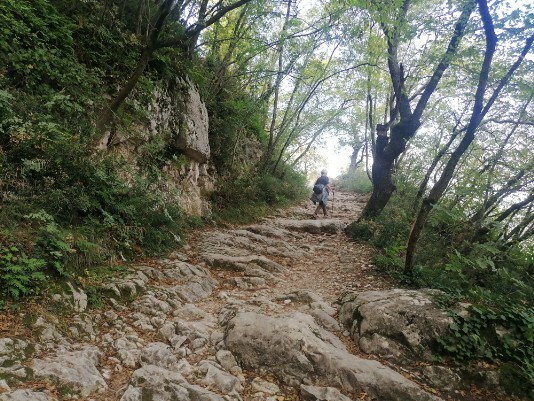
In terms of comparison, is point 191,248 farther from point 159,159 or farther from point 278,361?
point 278,361

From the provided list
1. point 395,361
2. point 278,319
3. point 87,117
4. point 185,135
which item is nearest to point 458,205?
point 395,361

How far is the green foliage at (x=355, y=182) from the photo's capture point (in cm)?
2238

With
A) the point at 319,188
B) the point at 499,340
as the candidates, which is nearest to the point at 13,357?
the point at 499,340

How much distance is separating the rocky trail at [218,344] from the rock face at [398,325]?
14 mm

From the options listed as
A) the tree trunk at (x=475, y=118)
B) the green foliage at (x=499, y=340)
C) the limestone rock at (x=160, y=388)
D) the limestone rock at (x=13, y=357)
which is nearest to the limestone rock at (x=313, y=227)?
the tree trunk at (x=475, y=118)

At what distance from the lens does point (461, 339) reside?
13.2ft

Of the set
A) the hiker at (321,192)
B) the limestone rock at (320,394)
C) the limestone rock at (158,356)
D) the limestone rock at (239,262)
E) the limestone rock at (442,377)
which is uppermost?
the hiker at (321,192)

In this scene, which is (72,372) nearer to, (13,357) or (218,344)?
(13,357)

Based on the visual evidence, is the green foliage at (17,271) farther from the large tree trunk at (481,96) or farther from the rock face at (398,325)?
the large tree trunk at (481,96)

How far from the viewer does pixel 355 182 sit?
24672mm

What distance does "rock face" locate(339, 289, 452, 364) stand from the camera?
13.4ft

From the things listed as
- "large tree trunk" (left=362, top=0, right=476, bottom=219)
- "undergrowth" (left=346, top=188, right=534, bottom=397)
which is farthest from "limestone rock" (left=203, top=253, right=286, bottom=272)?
"large tree trunk" (left=362, top=0, right=476, bottom=219)

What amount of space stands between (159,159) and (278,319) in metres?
5.33

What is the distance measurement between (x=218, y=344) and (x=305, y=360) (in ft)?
3.63
